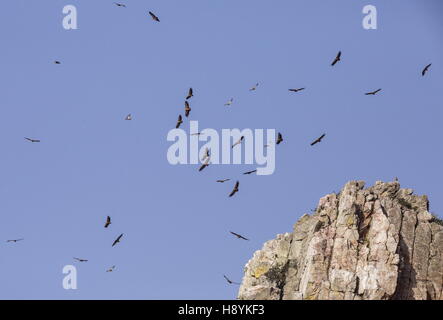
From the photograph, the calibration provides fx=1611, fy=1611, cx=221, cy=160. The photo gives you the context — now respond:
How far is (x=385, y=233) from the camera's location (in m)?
199
